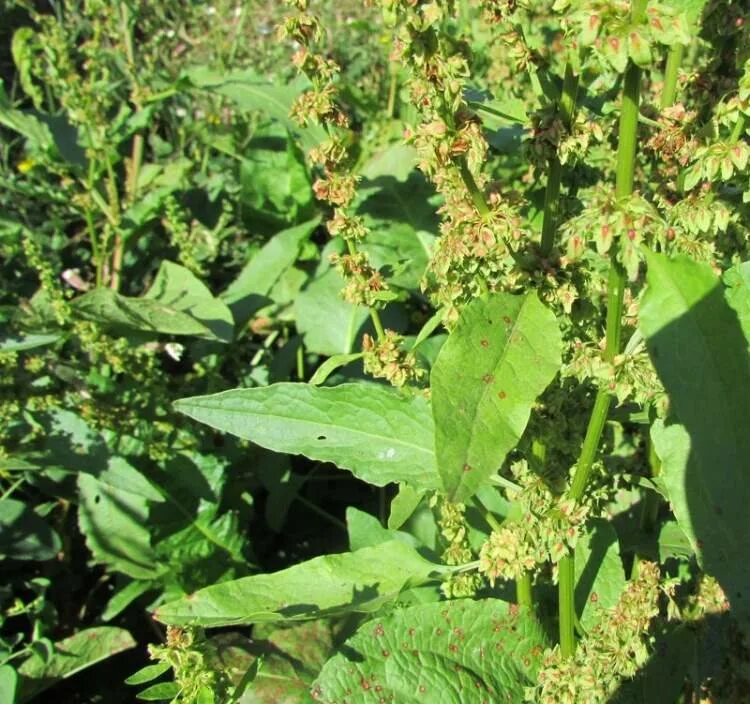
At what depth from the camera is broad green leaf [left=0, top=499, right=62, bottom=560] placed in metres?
2.64

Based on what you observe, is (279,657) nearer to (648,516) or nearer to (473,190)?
(648,516)

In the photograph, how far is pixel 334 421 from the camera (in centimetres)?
184

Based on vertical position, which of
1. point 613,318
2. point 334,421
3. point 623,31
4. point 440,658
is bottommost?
point 440,658

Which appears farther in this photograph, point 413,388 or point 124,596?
point 124,596

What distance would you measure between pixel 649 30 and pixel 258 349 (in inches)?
98.2

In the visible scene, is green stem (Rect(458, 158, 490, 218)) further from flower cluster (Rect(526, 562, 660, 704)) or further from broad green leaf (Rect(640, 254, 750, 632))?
flower cluster (Rect(526, 562, 660, 704))

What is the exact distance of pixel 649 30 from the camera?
1.07 m

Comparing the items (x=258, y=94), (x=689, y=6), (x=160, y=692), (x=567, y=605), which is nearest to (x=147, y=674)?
(x=160, y=692)

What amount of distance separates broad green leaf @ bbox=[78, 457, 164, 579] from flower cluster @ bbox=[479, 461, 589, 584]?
126 centimetres

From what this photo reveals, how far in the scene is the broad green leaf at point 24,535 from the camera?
2637mm

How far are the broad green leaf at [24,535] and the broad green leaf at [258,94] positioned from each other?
1.67 meters

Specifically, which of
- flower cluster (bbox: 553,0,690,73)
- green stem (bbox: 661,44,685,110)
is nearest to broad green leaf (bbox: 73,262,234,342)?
green stem (bbox: 661,44,685,110)

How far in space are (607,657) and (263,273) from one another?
194cm

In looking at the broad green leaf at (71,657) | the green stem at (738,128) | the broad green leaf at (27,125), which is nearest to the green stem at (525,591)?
the green stem at (738,128)
